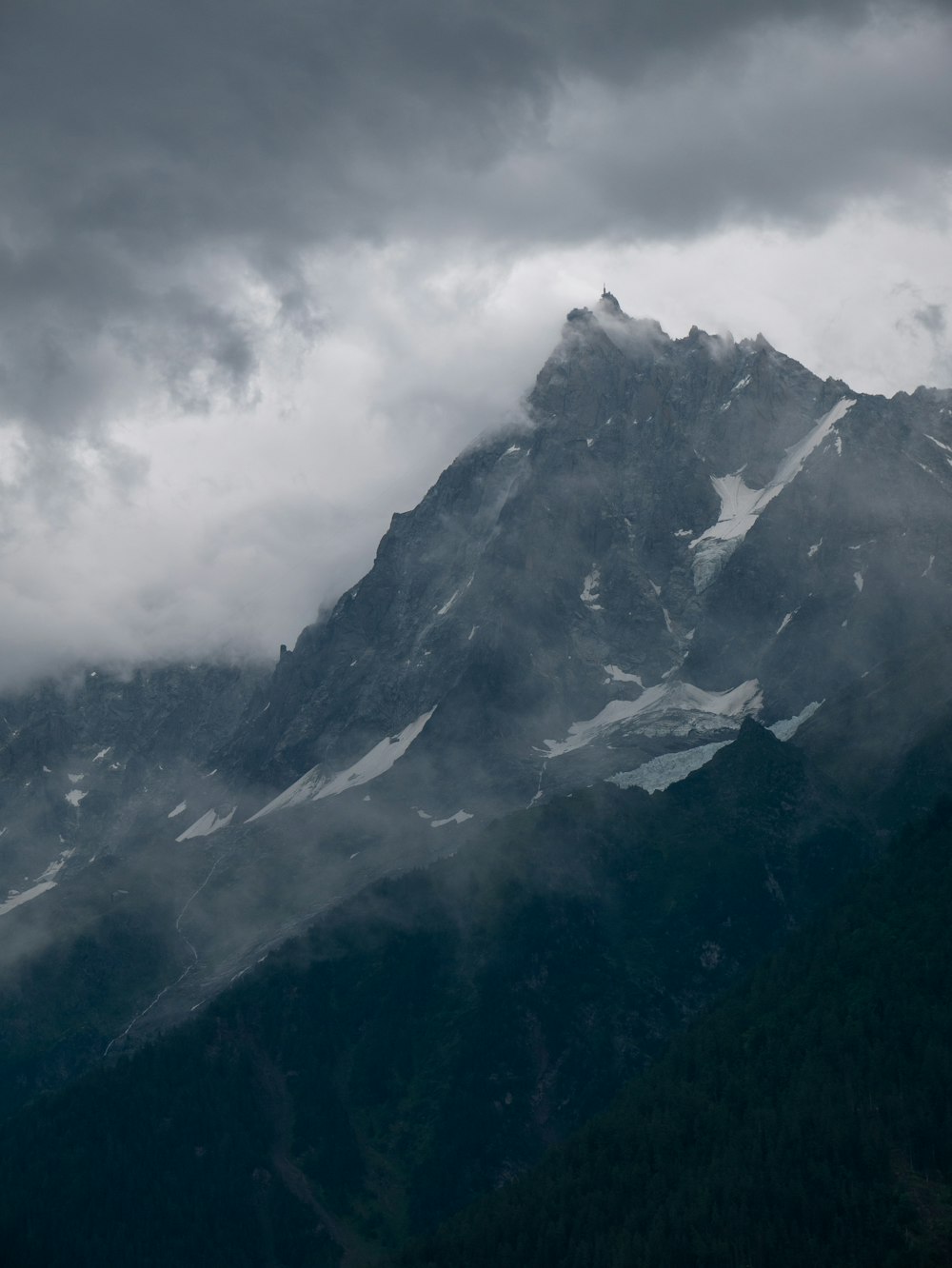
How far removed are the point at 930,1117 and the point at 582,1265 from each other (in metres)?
40.0

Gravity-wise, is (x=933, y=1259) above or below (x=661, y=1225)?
Answer: below

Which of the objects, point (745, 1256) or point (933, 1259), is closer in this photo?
point (933, 1259)

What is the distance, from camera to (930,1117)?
19538 cm

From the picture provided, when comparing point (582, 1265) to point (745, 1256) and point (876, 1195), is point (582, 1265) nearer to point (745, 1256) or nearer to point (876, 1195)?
point (745, 1256)

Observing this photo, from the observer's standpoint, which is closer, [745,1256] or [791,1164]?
[745,1256]

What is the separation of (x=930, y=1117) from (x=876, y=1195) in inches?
554

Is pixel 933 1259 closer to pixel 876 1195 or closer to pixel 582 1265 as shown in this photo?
pixel 876 1195

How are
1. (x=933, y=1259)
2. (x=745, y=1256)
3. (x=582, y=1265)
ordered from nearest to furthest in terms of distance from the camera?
(x=933, y=1259)
(x=745, y=1256)
(x=582, y=1265)

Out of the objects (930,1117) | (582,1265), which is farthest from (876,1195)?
(582,1265)

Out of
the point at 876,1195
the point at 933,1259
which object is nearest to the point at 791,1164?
the point at 876,1195

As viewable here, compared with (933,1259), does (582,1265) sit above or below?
above

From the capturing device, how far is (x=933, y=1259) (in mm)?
170500

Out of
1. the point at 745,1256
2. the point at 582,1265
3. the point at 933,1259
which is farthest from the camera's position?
the point at 582,1265

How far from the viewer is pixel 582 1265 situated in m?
197
